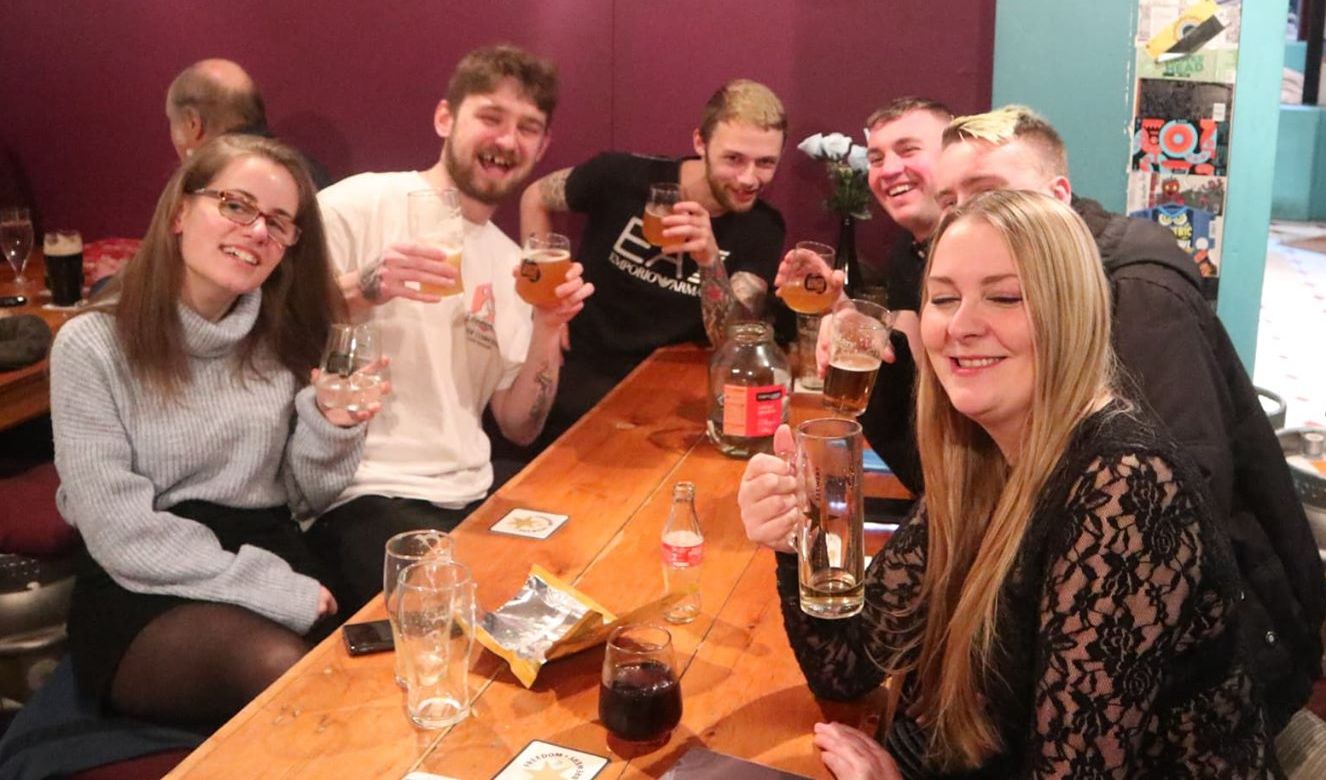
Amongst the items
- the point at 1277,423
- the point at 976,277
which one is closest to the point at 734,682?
the point at 976,277

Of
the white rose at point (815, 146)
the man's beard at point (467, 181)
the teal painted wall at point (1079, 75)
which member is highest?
the teal painted wall at point (1079, 75)

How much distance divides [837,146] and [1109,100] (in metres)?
0.77

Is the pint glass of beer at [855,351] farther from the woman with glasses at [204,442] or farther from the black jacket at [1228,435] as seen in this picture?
the woman with glasses at [204,442]

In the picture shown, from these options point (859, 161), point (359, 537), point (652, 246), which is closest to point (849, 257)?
point (859, 161)

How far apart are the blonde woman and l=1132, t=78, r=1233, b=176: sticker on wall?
210 centimetres

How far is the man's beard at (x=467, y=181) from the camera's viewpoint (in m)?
3.04

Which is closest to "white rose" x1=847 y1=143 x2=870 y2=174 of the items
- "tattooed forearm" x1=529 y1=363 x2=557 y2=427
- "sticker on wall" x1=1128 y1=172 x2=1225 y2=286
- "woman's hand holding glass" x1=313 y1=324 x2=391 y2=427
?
"sticker on wall" x1=1128 y1=172 x2=1225 y2=286

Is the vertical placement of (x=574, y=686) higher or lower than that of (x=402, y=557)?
lower

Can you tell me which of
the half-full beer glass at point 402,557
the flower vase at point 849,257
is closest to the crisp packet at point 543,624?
the half-full beer glass at point 402,557

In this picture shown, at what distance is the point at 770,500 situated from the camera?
1660 millimetres

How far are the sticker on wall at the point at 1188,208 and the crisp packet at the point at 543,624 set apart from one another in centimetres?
233

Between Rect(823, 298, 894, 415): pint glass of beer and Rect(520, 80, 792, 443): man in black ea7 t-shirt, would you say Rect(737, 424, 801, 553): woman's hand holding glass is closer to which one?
Rect(823, 298, 894, 415): pint glass of beer

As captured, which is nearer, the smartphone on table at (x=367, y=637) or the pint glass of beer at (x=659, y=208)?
the smartphone on table at (x=367, y=637)

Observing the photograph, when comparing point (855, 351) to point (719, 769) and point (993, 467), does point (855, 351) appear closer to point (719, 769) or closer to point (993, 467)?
point (993, 467)
